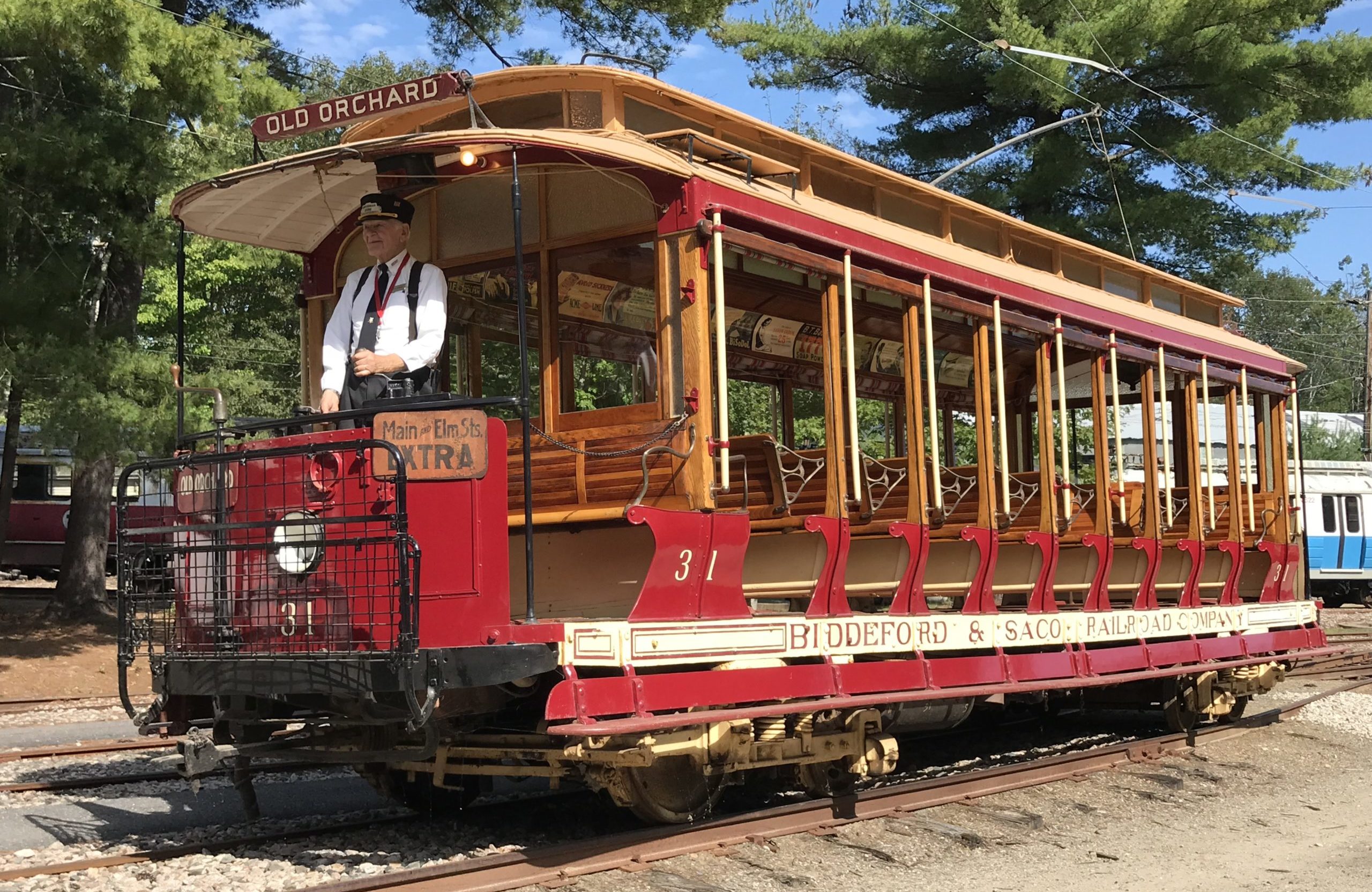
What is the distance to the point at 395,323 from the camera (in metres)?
6.77

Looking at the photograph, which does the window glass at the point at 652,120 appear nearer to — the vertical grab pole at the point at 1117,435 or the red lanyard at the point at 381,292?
the red lanyard at the point at 381,292

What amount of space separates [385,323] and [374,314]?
10cm

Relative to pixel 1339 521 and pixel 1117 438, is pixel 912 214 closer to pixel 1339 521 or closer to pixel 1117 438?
pixel 1117 438

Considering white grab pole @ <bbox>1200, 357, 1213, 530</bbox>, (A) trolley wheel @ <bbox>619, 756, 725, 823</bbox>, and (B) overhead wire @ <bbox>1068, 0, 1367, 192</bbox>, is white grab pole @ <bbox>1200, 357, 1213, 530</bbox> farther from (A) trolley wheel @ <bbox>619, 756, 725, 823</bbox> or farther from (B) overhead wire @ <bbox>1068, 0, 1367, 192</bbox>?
(B) overhead wire @ <bbox>1068, 0, 1367, 192</bbox>

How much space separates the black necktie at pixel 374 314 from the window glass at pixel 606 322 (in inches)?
34.5

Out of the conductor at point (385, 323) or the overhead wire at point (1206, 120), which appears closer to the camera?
the conductor at point (385, 323)

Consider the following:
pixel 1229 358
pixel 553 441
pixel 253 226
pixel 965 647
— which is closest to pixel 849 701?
pixel 965 647

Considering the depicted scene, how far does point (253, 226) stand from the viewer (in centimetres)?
798

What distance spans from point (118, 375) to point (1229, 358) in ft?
33.2

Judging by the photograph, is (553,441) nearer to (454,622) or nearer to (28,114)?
(454,622)

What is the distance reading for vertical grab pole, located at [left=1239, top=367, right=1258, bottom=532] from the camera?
12.1m

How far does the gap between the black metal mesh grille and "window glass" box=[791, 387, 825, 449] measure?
4.53 m

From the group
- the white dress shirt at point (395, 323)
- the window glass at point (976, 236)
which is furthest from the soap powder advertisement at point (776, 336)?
the white dress shirt at point (395, 323)

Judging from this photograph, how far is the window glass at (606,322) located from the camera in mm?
7125
